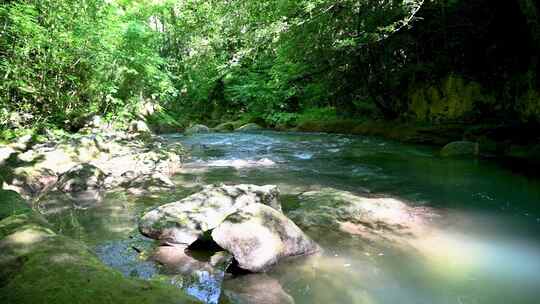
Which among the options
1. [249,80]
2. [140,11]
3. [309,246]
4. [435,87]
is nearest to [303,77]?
[435,87]

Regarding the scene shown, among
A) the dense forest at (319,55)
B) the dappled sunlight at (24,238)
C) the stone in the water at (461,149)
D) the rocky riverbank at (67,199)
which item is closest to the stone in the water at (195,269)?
the rocky riverbank at (67,199)

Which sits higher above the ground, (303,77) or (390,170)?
(303,77)

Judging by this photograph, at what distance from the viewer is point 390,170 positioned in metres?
8.27

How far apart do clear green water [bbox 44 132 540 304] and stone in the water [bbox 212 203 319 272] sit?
12cm

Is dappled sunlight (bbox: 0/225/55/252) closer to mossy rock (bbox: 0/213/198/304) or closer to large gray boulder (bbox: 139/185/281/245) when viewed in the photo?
mossy rock (bbox: 0/213/198/304)

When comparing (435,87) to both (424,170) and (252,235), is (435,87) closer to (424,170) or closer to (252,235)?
(424,170)

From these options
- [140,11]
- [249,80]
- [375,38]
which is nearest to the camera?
[375,38]

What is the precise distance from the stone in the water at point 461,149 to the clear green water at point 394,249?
65cm

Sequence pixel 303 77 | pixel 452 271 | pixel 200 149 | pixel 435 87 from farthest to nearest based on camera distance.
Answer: pixel 303 77
pixel 435 87
pixel 200 149
pixel 452 271

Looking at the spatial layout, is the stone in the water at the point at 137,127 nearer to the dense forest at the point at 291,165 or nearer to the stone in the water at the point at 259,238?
the dense forest at the point at 291,165

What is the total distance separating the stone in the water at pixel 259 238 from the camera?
3578 mm

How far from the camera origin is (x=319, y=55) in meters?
12.9

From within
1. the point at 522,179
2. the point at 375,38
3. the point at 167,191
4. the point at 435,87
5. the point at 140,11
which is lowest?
the point at 522,179

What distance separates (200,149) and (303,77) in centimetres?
537
